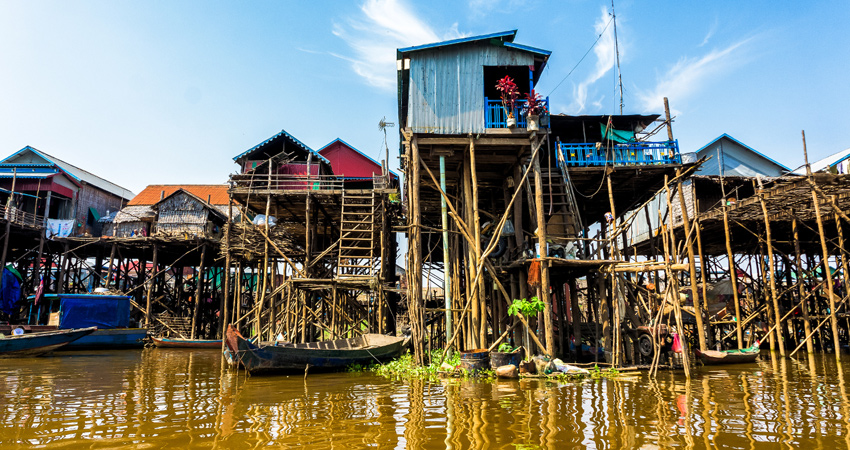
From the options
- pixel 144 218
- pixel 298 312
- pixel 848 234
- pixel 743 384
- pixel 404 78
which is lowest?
pixel 743 384

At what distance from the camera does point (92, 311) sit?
23.5 meters

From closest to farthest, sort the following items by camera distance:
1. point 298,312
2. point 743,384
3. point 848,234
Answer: point 743,384
point 298,312
point 848,234

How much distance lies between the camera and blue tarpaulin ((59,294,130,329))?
76.1 ft

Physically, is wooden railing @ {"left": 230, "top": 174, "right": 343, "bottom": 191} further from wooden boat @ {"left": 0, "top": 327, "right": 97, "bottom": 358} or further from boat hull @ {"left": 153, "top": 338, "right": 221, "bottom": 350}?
wooden boat @ {"left": 0, "top": 327, "right": 97, "bottom": 358}

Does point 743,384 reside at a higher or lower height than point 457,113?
lower

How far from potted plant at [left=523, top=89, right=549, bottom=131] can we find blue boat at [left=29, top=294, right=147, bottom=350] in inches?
826

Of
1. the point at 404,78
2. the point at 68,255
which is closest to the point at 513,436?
the point at 404,78

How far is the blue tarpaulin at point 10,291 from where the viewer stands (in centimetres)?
2540

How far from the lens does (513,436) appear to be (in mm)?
6070

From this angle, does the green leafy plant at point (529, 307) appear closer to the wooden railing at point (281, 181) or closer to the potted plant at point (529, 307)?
the potted plant at point (529, 307)

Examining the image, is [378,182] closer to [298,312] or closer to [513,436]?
[298,312]

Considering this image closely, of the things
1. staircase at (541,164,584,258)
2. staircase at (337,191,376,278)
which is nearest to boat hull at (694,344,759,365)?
staircase at (541,164,584,258)

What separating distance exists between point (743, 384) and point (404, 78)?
1217cm

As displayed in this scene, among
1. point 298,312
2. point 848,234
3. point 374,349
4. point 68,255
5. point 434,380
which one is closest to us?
point 434,380
